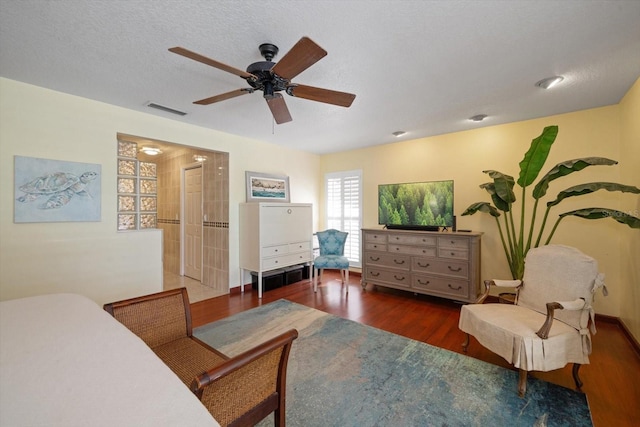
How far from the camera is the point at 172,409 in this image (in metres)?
0.76

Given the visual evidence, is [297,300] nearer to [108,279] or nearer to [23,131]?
[108,279]

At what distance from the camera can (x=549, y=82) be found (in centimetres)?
246

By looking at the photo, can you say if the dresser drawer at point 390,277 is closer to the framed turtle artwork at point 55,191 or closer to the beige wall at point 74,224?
the beige wall at point 74,224

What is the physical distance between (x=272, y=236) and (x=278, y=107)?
2437mm

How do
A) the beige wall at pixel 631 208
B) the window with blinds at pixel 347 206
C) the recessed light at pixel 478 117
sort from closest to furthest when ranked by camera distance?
1. the beige wall at pixel 631 208
2. the recessed light at pixel 478 117
3. the window with blinds at pixel 347 206

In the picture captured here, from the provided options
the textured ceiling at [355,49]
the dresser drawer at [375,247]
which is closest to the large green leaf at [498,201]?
the textured ceiling at [355,49]

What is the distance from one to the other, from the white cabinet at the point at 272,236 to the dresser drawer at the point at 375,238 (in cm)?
113

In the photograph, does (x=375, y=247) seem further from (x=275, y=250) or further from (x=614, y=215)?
(x=614, y=215)

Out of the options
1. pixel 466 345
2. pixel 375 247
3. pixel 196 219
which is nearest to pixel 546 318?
pixel 466 345

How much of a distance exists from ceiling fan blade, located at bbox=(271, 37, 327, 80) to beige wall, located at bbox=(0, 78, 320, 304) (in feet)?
8.24

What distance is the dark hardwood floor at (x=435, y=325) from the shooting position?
1914 millimetres

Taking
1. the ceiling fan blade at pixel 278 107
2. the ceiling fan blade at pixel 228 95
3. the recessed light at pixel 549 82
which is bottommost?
the ceiling fan blade at pixel 278 107

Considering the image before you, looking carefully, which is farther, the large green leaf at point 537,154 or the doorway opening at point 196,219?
the doorway opening at point 196,219

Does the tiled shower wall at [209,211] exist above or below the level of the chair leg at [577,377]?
above
